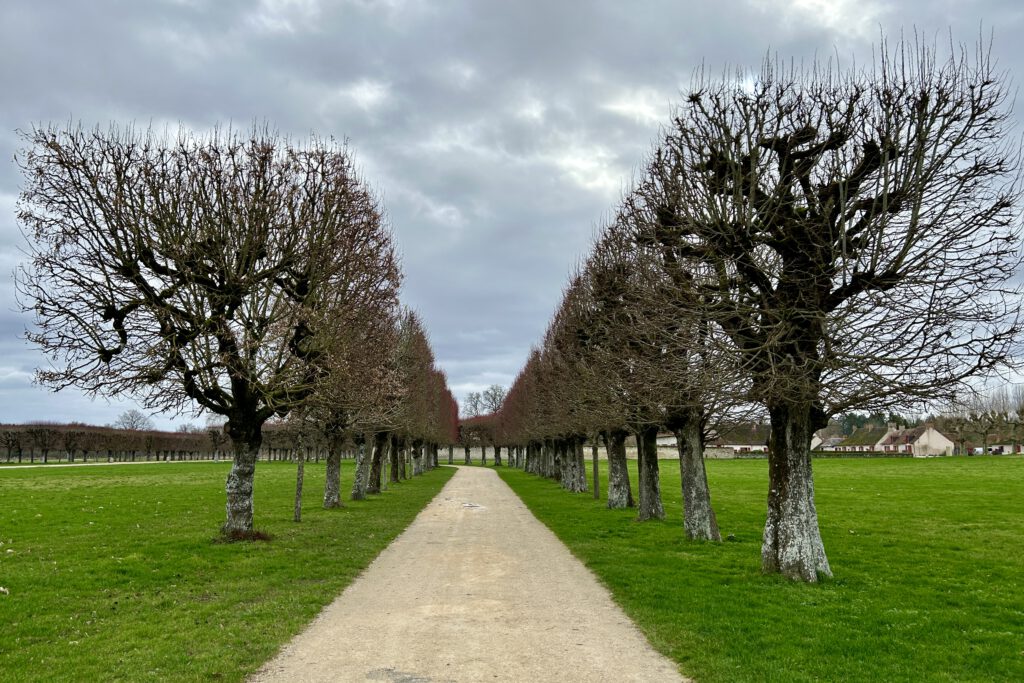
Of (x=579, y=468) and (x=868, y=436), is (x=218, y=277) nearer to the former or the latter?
(x=579, y=468)

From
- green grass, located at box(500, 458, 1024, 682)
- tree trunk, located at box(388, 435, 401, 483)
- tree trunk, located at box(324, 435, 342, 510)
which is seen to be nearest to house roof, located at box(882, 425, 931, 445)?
tree trunk, located at box(388, 435, 401, 483)

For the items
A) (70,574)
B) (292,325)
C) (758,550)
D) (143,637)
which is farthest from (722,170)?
(70,574)

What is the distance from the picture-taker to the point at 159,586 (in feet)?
44.0

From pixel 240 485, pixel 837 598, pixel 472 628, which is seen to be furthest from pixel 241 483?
pixel 837 598

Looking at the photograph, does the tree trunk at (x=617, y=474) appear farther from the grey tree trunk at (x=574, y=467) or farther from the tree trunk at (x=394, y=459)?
the tree trunk at (x=394, y=459)

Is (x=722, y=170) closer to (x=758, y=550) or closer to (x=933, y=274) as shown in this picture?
(x=933, y=274)

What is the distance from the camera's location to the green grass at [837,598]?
29.5ft

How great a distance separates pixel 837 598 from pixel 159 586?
1324 cm

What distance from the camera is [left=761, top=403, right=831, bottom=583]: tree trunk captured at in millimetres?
14141

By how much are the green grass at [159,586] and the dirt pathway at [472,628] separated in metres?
0.68

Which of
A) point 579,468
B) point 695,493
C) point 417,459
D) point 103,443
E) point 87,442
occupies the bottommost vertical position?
point 417,459

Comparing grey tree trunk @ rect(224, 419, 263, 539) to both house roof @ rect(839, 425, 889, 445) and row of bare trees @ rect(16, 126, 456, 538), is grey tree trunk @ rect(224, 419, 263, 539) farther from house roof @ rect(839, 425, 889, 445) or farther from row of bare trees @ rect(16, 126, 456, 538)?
house roof @ rect(839, 425, 889, 445)

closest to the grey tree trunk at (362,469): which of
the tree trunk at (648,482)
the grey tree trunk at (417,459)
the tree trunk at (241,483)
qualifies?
the tree trunk at (241,483)

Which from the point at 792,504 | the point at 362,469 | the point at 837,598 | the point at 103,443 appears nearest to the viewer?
the point at 837,598
